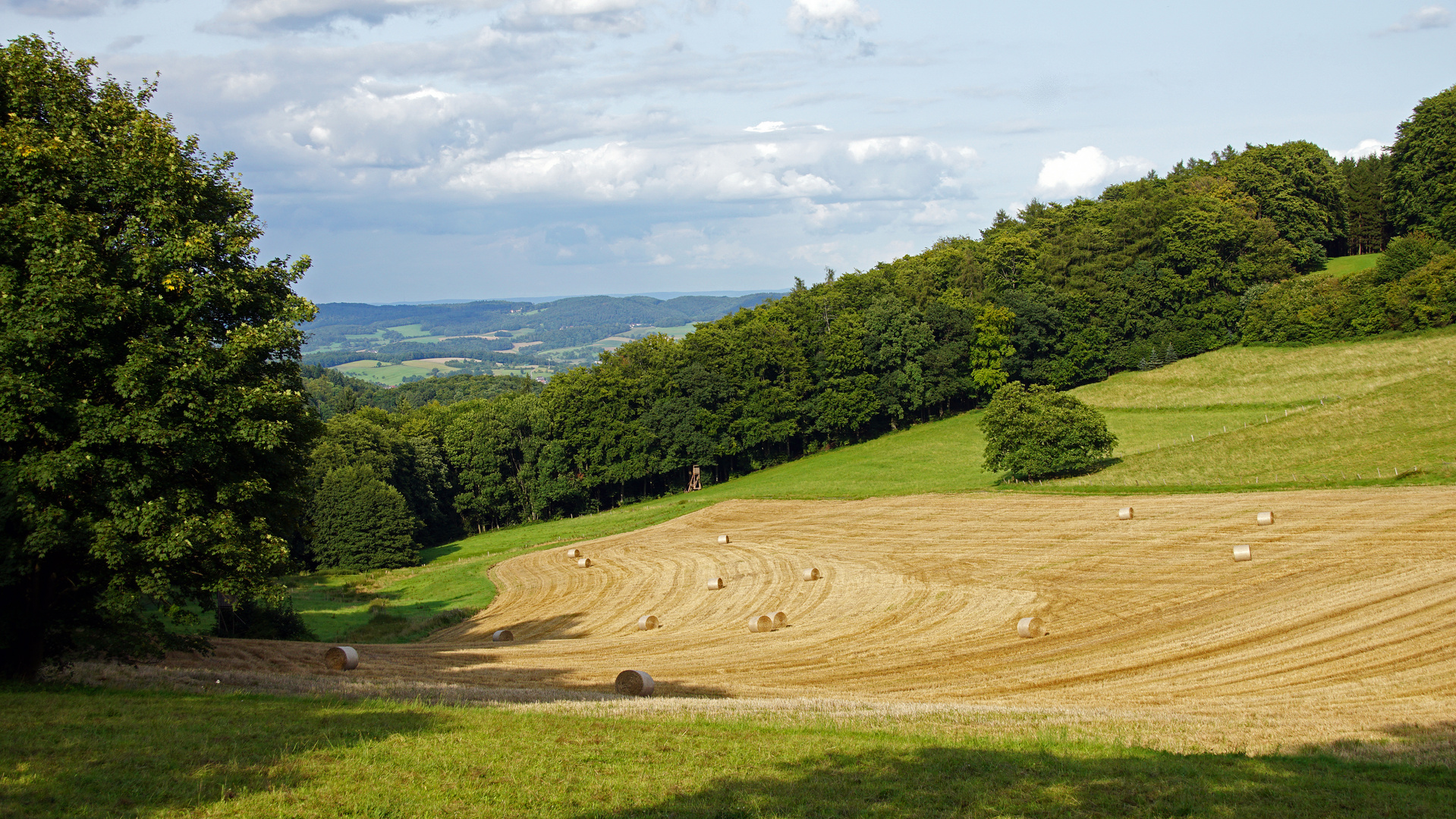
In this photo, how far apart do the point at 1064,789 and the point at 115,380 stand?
58.2 ft

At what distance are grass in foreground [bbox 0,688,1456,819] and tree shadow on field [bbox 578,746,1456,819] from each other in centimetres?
3

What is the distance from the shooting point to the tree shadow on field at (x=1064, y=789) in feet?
31.2

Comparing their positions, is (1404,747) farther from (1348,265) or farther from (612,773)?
(1348,265)

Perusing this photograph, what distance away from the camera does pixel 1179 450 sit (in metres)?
52.2

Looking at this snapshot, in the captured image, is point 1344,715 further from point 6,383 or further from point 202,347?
point 6,383

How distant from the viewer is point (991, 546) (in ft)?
117

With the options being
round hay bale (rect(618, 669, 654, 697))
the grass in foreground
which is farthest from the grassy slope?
the grass in foreground

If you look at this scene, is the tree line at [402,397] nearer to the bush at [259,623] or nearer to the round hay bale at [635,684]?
the bush at [259,623]

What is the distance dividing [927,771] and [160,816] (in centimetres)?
873

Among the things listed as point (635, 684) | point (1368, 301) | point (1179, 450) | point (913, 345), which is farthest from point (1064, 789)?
point (1368, 301)

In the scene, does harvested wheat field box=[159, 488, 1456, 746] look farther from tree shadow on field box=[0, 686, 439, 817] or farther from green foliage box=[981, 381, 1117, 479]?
green foliage box=[981, 381, 1117, 479]

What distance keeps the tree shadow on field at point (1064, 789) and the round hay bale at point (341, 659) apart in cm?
1548

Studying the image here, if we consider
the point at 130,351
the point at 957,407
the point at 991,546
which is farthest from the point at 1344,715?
the point at 957,407

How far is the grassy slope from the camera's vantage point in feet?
135
